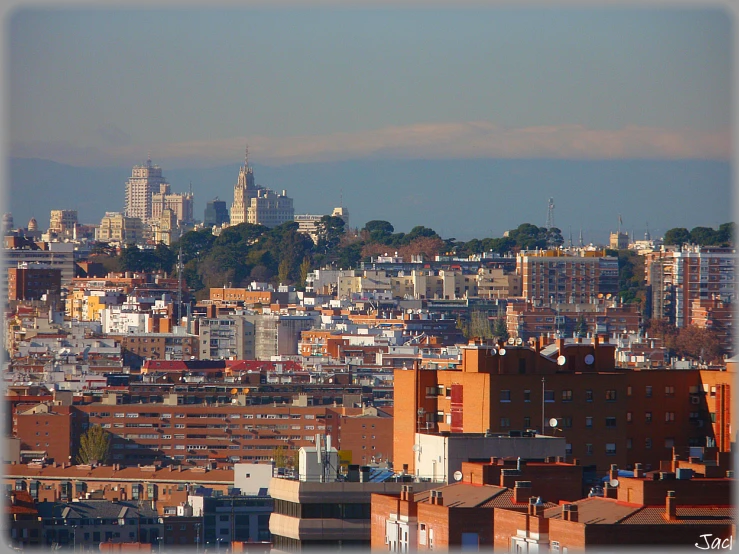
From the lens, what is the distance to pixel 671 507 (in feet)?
29.8

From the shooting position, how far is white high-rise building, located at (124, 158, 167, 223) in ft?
361

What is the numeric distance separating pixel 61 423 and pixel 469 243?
3900cm

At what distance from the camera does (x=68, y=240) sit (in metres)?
86.6

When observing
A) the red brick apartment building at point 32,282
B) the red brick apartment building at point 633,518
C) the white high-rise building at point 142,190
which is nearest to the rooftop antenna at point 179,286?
the red brick apartment building at point 32,282

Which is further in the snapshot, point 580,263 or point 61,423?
point 580,263

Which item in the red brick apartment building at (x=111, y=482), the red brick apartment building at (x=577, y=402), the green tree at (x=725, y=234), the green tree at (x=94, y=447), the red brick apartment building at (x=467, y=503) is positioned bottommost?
the red brick apartment building at (x=111, y=482)

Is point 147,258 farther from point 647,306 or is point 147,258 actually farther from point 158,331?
point 647,306

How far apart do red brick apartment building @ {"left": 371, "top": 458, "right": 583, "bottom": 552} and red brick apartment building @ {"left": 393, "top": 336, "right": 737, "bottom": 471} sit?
4806mm

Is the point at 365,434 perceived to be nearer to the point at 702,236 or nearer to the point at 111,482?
the point at 111,482

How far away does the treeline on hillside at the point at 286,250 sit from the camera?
73312mm

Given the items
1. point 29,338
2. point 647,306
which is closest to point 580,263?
point 647,306

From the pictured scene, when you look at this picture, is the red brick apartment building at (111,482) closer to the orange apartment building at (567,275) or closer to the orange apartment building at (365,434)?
the orange apartment building at (365,434)

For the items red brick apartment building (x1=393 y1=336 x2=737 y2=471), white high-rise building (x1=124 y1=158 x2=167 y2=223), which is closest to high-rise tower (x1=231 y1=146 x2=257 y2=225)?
white high-rise building (x1=124 y1=158 x2=167 y2=223)

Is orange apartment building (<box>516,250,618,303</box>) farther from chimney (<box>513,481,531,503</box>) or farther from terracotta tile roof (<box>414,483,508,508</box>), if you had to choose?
chimney (<box>513,481,531,503</box>)
